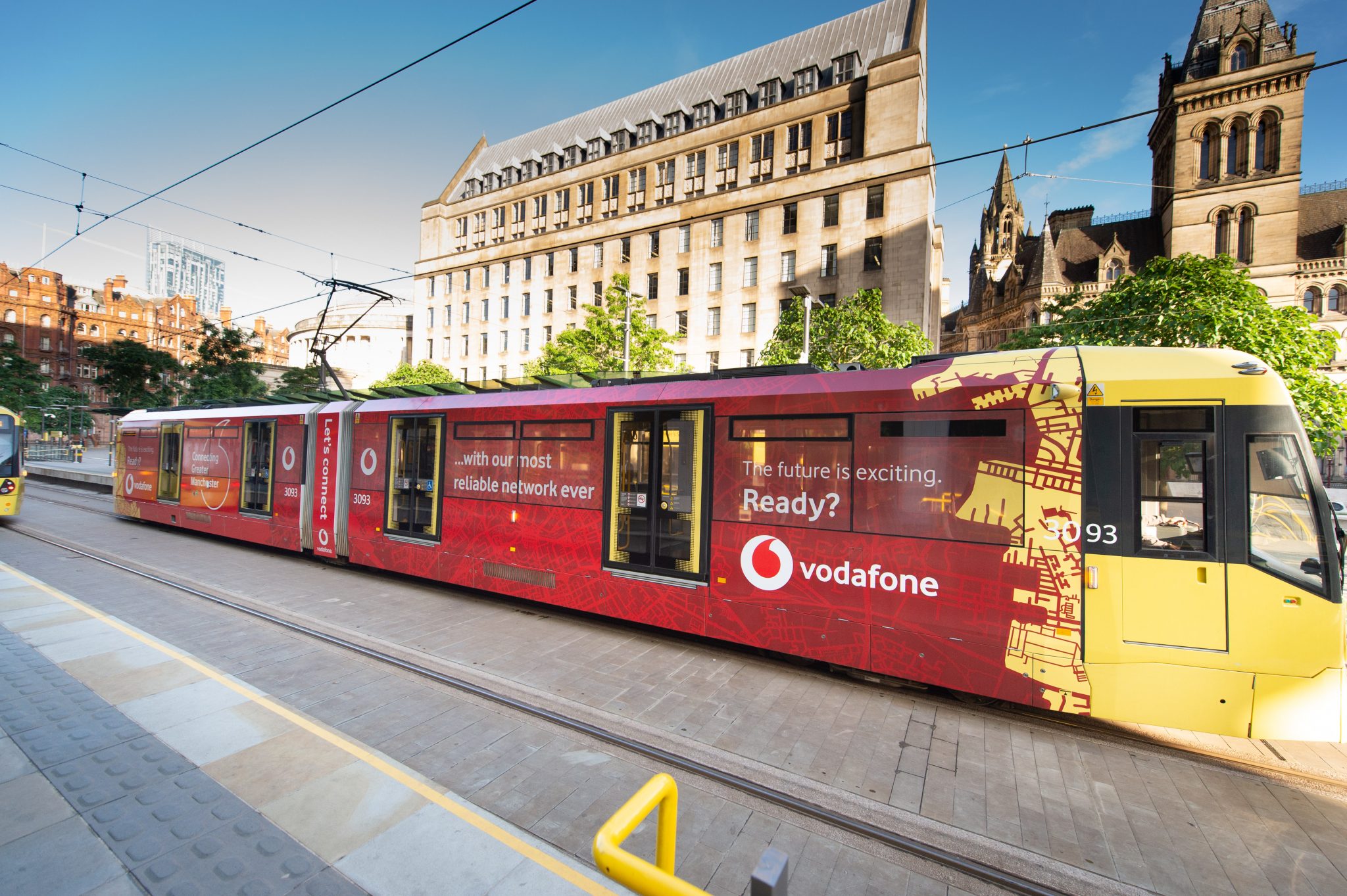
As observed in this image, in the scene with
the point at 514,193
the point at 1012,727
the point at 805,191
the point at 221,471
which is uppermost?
the point at 514,193

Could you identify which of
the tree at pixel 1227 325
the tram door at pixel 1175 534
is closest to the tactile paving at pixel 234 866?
the tram door at pixel 1175 534

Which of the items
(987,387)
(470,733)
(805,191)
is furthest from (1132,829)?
(805,191)

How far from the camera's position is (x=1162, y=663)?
4.45 metres

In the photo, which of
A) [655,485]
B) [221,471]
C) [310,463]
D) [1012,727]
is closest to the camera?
[1012,727]

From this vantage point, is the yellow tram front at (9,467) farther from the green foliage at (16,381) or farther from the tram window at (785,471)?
the green foliage at (16,381)

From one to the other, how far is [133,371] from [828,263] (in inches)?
1672

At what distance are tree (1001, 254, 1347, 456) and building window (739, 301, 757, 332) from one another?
2375 centimetres

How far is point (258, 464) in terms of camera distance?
1200cm

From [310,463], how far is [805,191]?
36.0 meters

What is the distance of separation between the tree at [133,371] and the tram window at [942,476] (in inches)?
1614

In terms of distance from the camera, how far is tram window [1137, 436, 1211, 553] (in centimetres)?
451

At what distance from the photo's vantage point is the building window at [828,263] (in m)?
36.9

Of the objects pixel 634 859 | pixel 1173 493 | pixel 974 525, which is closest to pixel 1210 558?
pixel 1173 493

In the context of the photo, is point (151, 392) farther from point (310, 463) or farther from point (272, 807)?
point (272, 807)
